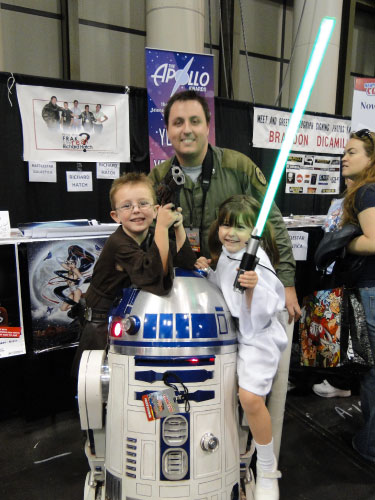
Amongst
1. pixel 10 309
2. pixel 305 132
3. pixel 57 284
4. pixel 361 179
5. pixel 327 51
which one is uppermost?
pixel 327 51

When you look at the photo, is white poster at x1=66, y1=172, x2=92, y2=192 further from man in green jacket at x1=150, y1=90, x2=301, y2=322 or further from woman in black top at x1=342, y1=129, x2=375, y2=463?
woman in black top at x1=342, y1=129, x2=375, y2=463

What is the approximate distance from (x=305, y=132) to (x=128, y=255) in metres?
3.12

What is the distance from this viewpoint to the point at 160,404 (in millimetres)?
1154

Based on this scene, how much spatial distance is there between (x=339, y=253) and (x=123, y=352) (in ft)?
4.31

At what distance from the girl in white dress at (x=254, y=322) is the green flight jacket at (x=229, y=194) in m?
0.24

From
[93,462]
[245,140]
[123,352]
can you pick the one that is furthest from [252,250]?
[245,140]

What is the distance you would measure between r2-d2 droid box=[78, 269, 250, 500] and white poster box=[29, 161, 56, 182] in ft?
5.92

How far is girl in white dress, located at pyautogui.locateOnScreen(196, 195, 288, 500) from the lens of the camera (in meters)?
1.24

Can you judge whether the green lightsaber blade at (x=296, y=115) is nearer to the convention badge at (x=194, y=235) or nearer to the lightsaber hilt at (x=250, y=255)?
the lightsaber hilt at (x=250, y=255)

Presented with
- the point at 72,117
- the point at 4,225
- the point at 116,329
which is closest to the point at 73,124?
the point at 72,117

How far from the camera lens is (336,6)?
16.9 ft

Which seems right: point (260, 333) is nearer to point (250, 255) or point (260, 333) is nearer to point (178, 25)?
point (250, 255)

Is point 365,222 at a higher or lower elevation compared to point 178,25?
lower

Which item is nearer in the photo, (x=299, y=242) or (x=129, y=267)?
(x=129, y=267)
